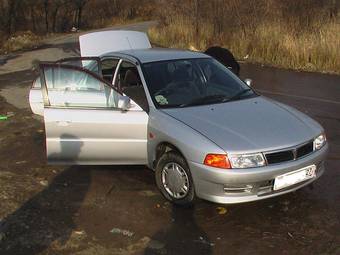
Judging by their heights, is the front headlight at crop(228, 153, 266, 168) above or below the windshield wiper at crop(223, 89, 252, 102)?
below

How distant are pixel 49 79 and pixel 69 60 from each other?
59 centimetres

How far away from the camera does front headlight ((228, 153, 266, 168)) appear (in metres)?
4.61

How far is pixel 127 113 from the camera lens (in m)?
5.59

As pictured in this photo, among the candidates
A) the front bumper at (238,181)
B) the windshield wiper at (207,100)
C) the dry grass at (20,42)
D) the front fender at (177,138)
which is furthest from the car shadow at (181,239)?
the dry grass at (20,42)

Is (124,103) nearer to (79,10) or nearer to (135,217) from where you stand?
(135,217)

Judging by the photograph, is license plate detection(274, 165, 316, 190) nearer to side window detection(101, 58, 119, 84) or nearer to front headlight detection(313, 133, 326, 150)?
front headlight detection(313, 133, 326, 150)

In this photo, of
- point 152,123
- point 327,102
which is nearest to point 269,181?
point 152,123

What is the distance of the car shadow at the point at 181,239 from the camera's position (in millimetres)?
4348

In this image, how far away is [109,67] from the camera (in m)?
6.57

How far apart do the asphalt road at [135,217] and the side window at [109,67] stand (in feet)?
3.81

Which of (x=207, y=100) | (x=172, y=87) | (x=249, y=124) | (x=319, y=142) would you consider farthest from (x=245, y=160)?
(x=172, y=87)

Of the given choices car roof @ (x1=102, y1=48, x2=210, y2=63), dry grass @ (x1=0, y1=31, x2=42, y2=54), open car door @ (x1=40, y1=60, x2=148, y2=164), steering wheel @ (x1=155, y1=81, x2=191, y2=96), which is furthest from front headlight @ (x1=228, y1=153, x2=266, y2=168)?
dry grass @ (x1=0, y1=31, x2=42, y2=54)

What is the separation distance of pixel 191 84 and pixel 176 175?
1297mm

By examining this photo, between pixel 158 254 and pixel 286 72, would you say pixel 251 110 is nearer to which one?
pixel 158 254
